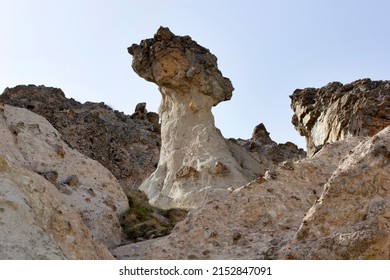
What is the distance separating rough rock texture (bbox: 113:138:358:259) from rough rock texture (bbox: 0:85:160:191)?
17.3 meters

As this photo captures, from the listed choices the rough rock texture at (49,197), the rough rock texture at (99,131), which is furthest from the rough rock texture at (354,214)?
the rough rock texture at (99,131)

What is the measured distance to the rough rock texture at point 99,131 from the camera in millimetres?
29312

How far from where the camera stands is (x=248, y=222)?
394 inches

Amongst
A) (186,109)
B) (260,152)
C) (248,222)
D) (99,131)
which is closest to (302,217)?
(248,222)

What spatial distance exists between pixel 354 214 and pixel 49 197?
3166 mm

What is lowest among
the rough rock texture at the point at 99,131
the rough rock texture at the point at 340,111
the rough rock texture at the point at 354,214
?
the rough rock texture at the point at 354,214

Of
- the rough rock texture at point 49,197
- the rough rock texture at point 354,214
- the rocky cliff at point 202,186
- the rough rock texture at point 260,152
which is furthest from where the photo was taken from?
the rough rock texture at point 260,152

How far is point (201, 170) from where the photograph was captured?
2145 centimetres

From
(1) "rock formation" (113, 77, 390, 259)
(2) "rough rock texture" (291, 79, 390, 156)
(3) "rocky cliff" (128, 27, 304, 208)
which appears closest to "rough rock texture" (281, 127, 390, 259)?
(1) "rock formation" (113, 77, 390, 259)

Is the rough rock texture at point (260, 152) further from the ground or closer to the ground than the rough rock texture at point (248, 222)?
further from the ground

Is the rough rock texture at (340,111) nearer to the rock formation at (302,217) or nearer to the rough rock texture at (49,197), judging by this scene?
the rock formation at (302,217)

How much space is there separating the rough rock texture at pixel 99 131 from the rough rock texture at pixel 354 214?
66.1 feet

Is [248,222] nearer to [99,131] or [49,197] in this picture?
[49,197]

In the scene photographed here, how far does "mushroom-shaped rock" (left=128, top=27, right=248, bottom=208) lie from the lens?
2248 cm
